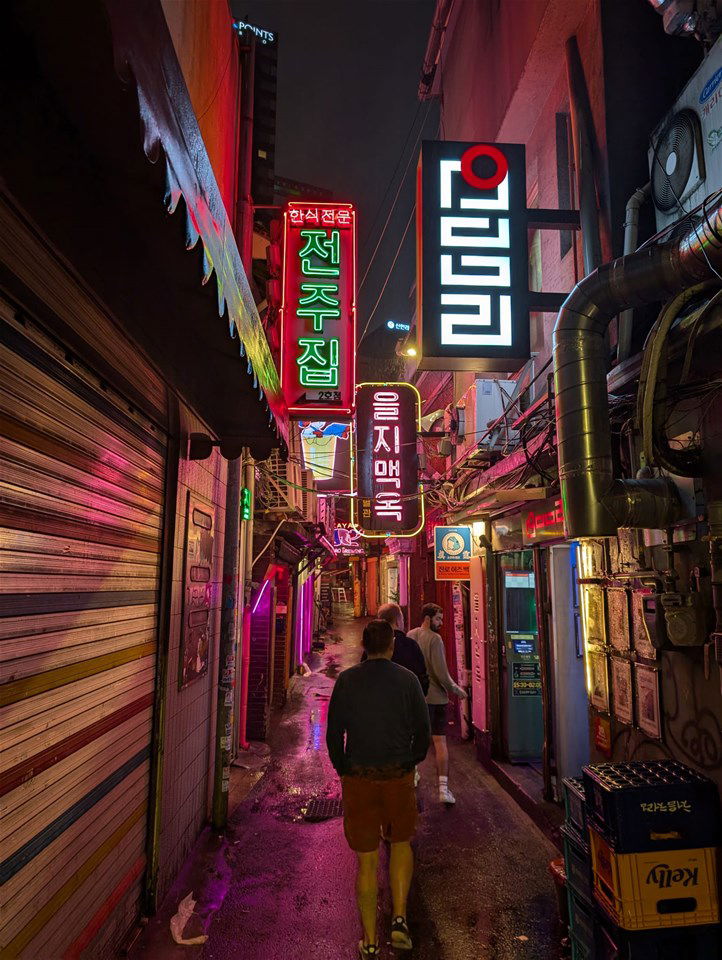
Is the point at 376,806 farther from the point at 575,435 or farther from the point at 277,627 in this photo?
the point at 277,627

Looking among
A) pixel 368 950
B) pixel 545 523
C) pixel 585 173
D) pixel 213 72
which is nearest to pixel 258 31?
pixel 213 72

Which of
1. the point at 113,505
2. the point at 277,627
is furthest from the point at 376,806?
the point at 277,627

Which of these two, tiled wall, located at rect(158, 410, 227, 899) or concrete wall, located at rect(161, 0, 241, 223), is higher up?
concrete wall, located at rect(161, 0, 241, 223)

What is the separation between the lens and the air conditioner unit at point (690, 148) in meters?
4.33

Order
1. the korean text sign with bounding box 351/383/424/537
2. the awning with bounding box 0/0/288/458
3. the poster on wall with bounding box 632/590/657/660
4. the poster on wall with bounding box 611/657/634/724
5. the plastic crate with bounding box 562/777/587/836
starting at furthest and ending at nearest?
the korean text sign with bounding box 351/383/424/537, the poster on wall with bounding box 611/657/634/724, the poster on wall with bounding box 632/590/657/660, the plastic crate with bounding box 562/777/587/836, the awning with bounding box 0/0/288/458

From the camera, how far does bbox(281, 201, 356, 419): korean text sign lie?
7.00 meters

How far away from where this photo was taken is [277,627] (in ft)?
42.3

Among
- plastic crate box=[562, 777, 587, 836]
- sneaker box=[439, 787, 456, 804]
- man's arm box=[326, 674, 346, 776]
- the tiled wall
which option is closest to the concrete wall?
the tiled wall

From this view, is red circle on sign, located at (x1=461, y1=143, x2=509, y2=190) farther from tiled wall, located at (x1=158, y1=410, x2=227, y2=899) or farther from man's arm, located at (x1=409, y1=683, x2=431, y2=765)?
man's arm, located at (x1=409, y1=683, x2=431, y2=765)

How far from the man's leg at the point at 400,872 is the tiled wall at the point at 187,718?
192cm

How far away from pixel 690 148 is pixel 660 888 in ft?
18.0

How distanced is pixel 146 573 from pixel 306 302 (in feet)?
13.8

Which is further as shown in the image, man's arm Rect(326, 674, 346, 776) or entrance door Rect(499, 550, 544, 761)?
entrance door Rect(499, 550, 544, 761)

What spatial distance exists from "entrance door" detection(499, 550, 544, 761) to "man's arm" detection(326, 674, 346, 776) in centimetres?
461
